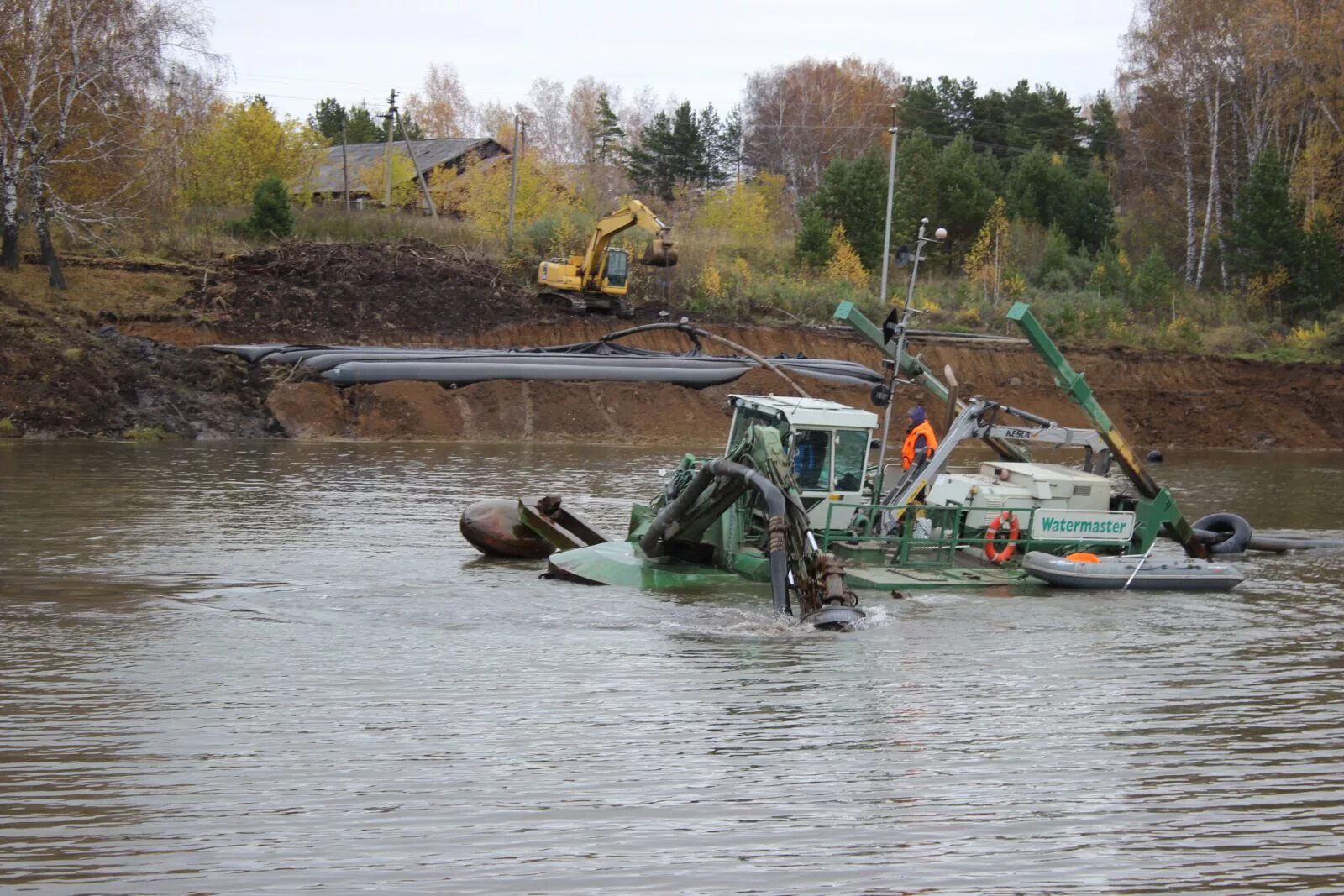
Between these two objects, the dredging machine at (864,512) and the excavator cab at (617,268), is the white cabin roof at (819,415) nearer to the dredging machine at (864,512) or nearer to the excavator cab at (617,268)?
the dredging machine at (864,512)

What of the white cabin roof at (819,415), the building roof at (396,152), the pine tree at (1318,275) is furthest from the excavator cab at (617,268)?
the pine tree at (1318,275)

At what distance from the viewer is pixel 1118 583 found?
1706 cm

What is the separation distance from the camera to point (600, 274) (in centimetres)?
4356

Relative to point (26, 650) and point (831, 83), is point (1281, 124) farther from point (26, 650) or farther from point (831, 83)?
point (26, 650)

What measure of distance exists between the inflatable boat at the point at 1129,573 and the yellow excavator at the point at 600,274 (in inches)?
1038

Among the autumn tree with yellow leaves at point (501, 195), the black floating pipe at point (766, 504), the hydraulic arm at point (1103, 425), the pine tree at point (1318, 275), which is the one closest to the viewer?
the black floating pipe at point (766, 504)

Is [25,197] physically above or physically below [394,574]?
above

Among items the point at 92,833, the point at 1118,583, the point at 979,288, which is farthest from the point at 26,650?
the point at 979,288

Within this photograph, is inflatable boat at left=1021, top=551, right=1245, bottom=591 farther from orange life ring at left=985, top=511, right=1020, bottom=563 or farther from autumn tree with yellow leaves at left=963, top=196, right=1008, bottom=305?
autumn tree with yellow leaves at left=963, top=196, right=1008, bottom=305

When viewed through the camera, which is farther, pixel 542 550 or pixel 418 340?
pixel 418 340

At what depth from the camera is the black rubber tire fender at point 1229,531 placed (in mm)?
20531

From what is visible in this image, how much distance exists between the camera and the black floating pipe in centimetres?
1426

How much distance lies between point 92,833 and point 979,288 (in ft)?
162

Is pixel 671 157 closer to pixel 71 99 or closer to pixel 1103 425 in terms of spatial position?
Result: pixel 71 99
